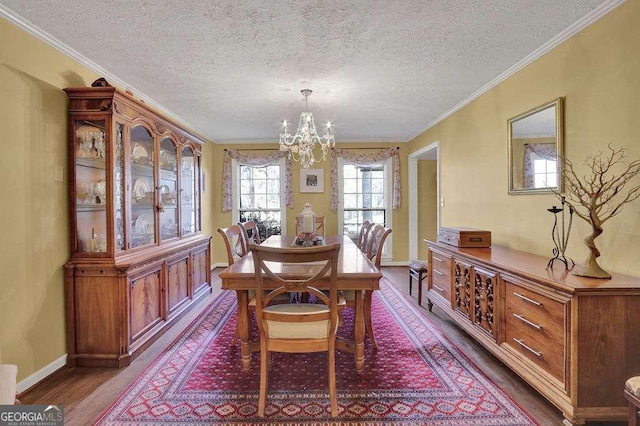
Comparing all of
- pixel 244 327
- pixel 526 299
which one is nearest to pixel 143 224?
pixel 244 327

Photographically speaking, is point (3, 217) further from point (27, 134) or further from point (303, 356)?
point (303, 356)

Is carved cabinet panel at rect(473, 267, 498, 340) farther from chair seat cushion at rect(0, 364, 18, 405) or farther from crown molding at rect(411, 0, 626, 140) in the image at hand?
chair seat cushion at rect(0, 364, 18, 405)

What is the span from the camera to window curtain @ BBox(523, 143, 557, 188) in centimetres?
264

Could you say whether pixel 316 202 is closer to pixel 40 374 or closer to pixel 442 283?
pixel 442 283

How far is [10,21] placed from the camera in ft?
6.96

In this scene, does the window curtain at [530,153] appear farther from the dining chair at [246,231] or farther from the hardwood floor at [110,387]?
the dining chair at [246,231]

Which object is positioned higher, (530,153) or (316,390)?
(530,153)

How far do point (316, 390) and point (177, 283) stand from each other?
201 cm

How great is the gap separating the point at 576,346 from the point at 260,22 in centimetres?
264

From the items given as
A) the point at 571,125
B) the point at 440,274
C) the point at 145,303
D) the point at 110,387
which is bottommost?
the point at 110,387

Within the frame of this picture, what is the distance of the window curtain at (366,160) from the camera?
244 inches

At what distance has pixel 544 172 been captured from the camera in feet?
8.79

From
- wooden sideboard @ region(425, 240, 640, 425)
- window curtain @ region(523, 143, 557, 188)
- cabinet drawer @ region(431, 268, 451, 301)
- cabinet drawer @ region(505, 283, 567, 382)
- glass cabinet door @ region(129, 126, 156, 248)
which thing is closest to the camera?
wooden sideboard @ region(425, 240, 640, 425)
